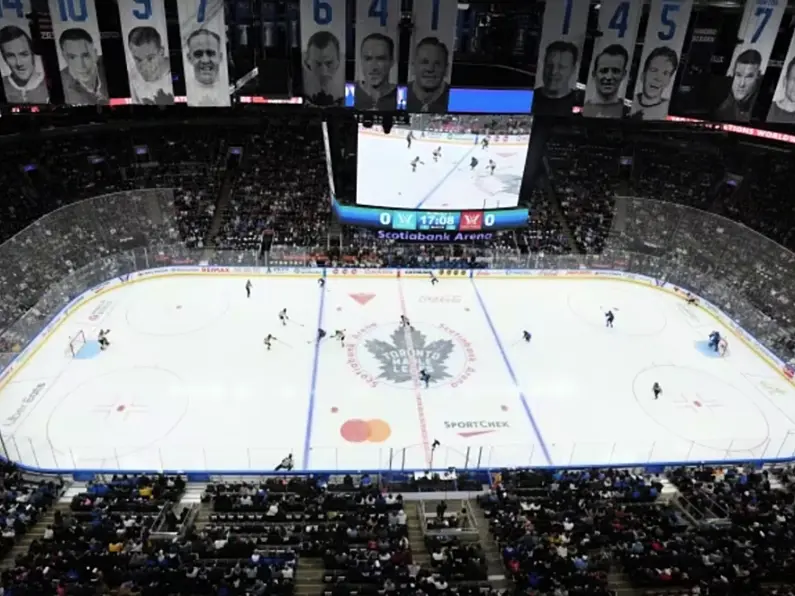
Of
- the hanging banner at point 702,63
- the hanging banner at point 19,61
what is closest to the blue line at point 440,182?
the hanging banner at point 702,63

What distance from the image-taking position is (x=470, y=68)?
2492 centimetres

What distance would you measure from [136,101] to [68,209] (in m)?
9.86

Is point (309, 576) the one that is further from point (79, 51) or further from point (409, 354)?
point (79, 51)

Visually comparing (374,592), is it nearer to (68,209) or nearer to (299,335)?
(299,335)

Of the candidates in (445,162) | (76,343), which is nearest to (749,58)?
(445,162)

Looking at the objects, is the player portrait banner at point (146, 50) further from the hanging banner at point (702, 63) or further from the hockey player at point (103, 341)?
the hanging banner at point (702, 63)

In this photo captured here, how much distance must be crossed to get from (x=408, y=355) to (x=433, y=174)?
1032 centimetres

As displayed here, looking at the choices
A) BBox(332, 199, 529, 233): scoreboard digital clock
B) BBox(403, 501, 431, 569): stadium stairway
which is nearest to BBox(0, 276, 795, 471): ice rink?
BBox(403, 501, 431, 569): stadium stairway

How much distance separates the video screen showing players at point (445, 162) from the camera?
28359mm

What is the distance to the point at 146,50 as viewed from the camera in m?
19.3

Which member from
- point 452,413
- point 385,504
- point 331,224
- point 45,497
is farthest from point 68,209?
point 385,504

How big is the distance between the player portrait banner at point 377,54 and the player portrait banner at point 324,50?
0.37 m

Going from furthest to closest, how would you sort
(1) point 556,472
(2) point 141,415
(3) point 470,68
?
1. (3) point 470,68
2. (2) point 141,415
3. (1) point 556,472

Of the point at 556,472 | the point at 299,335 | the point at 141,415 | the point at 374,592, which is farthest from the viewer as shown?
the point at 299,335
